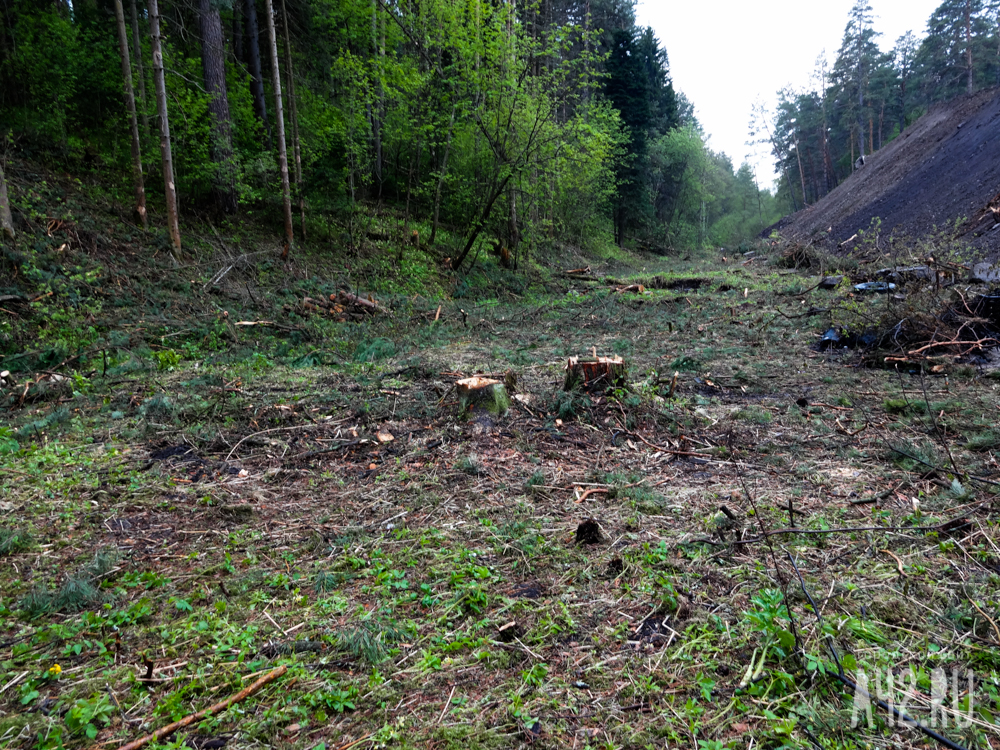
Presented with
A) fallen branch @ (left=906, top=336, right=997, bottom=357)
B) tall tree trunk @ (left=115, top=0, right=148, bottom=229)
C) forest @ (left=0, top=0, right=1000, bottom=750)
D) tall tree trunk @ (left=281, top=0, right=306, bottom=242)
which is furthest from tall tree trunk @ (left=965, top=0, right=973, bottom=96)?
tall tree trunk @ (left=115, top=0, right=148, bottom=229)

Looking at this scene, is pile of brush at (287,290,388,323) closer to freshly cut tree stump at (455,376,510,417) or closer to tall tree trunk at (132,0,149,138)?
tall tree trunk at (132,0,149,138)

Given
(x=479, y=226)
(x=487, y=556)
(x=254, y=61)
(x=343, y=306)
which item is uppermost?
(x=254, y=61)

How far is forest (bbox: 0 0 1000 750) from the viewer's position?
6.66 ft

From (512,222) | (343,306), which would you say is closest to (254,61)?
(512,222)

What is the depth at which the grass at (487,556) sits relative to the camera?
198 cm

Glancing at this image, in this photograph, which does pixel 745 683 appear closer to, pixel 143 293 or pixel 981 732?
pixel 981 732

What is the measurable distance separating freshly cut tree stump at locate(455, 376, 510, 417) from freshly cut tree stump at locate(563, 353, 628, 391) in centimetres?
90

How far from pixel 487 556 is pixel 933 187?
23.5 m

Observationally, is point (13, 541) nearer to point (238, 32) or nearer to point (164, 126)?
point (164, 126)

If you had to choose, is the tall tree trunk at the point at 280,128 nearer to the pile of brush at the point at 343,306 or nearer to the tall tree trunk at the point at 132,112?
the pile of brush at the point at 343,306

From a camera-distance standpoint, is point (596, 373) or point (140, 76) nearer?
point (596, 373)

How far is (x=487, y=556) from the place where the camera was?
315 centimetres

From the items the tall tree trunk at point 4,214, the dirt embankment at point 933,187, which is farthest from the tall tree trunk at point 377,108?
the dirt embankment at point 933,187

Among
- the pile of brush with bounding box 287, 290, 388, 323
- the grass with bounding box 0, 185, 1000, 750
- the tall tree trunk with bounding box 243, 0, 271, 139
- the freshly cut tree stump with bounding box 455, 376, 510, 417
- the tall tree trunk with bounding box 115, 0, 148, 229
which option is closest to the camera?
the grass with bounding box 0, 185, 1000, 750
